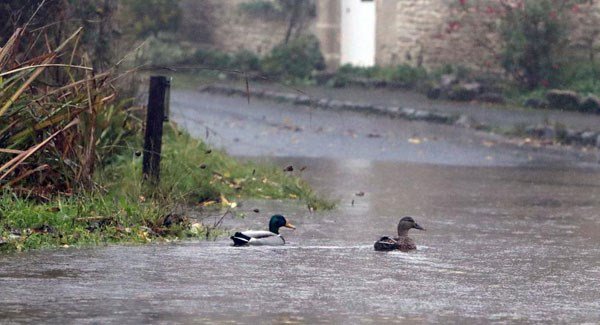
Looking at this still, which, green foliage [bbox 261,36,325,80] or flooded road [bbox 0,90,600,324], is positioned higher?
green foliage [bbox 261,36,325,80]

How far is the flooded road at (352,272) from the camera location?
304 inches

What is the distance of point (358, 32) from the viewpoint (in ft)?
108

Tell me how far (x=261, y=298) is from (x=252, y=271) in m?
1.08

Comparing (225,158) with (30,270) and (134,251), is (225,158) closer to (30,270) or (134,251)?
(134,251)

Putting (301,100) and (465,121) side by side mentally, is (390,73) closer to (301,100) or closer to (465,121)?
(301,100)

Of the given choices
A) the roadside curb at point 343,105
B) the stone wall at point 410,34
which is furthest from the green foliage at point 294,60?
the roadside curb at point 343,105

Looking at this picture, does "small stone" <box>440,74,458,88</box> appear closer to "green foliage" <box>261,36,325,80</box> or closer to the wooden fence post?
"green foliage" <box>261,36,325,80</box>

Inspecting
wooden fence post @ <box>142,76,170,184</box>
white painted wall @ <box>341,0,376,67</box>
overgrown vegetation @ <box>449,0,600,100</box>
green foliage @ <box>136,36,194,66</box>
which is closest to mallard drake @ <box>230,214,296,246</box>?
wooden fence post @ <box>142,76,170,184</box>

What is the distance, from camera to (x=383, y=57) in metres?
31.1

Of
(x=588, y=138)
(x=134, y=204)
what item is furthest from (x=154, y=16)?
(x=134, y=204)

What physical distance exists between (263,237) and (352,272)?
1.30 meters

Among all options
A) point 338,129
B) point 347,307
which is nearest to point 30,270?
point 347,307

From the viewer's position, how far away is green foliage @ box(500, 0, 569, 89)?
2503cm

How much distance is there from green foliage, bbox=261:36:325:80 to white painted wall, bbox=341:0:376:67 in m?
1.13
